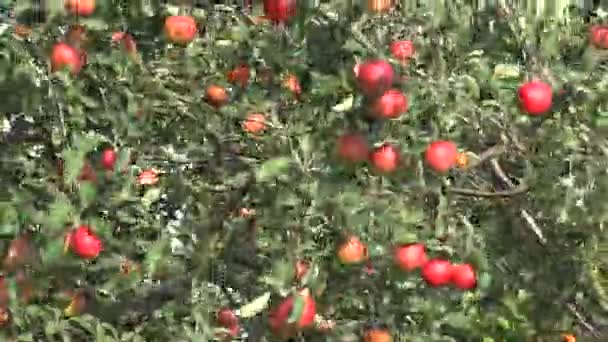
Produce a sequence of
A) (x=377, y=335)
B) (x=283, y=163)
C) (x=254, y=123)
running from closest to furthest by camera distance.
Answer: (x=283, y=163)
(x=254, y=123)
(x=377, y=335)

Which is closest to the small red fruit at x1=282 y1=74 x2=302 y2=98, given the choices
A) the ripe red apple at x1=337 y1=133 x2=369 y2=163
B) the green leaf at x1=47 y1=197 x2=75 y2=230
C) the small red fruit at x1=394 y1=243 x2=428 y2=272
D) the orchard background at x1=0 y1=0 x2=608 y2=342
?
the orchard background at x1=0 y1=0 x2=608 y2=342

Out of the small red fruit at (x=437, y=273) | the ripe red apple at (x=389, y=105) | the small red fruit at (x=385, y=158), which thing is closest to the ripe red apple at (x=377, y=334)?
the small red fruit at (x=437, y=273)

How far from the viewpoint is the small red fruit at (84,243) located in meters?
2.21

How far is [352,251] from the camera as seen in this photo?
84.4 inches

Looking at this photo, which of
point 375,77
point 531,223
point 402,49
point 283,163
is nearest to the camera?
point 375,77

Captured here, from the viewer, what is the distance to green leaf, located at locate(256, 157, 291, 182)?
204 cm

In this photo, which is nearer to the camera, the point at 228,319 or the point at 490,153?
the point at 490,153

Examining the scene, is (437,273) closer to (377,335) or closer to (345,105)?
(377,335)

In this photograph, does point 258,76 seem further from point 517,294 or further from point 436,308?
point 517,294

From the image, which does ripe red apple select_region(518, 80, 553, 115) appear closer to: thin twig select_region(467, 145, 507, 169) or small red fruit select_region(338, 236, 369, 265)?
thin twig select_region(467, 145, 507, 169)

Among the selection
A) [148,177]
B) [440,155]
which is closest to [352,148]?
[440,155]

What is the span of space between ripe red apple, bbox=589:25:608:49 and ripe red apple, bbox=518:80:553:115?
0.21m

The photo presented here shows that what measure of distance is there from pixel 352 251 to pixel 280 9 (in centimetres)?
47

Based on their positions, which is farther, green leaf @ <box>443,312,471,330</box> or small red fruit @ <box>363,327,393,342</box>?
green leaf @ <box>443,312,471,330</box>
